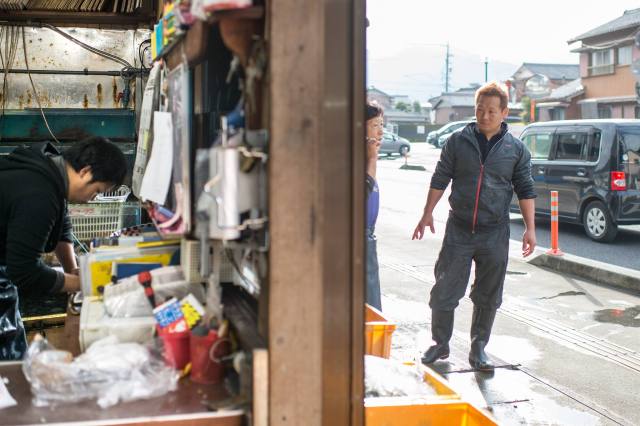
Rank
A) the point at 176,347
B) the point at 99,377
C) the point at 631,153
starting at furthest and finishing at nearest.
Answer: the point at 631,153, the point at 176,347, the point at 99,377

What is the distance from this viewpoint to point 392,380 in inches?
129

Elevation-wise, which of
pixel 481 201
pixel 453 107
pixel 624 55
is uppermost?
pixel 453 107

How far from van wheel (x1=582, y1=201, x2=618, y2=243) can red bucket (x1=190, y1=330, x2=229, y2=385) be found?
437 inches

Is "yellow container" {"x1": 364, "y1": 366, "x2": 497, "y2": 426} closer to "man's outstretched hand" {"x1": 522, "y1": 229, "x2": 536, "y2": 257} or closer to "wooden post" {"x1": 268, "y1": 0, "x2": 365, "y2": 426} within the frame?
"wooden post" {"x1": 268, "y1": 0, "x2": 365, "y2": 426}

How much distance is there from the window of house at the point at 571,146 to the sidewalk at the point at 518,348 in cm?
352

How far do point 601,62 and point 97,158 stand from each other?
46.0 m

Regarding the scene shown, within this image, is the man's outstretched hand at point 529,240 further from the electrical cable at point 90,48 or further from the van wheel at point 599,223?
the van wheel at point 599,223

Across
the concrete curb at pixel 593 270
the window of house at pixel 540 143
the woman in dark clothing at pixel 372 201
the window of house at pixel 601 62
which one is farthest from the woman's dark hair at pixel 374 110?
the window of house at pixel 601 62

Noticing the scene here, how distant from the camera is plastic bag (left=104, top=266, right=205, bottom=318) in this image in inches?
102

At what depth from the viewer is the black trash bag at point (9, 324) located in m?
3.56

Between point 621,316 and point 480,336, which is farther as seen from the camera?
point 621,316

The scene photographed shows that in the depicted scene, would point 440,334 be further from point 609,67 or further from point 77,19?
point 609,67

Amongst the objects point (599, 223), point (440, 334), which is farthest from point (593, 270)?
point (440, 334)

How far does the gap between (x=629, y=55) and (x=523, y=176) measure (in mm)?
39899
